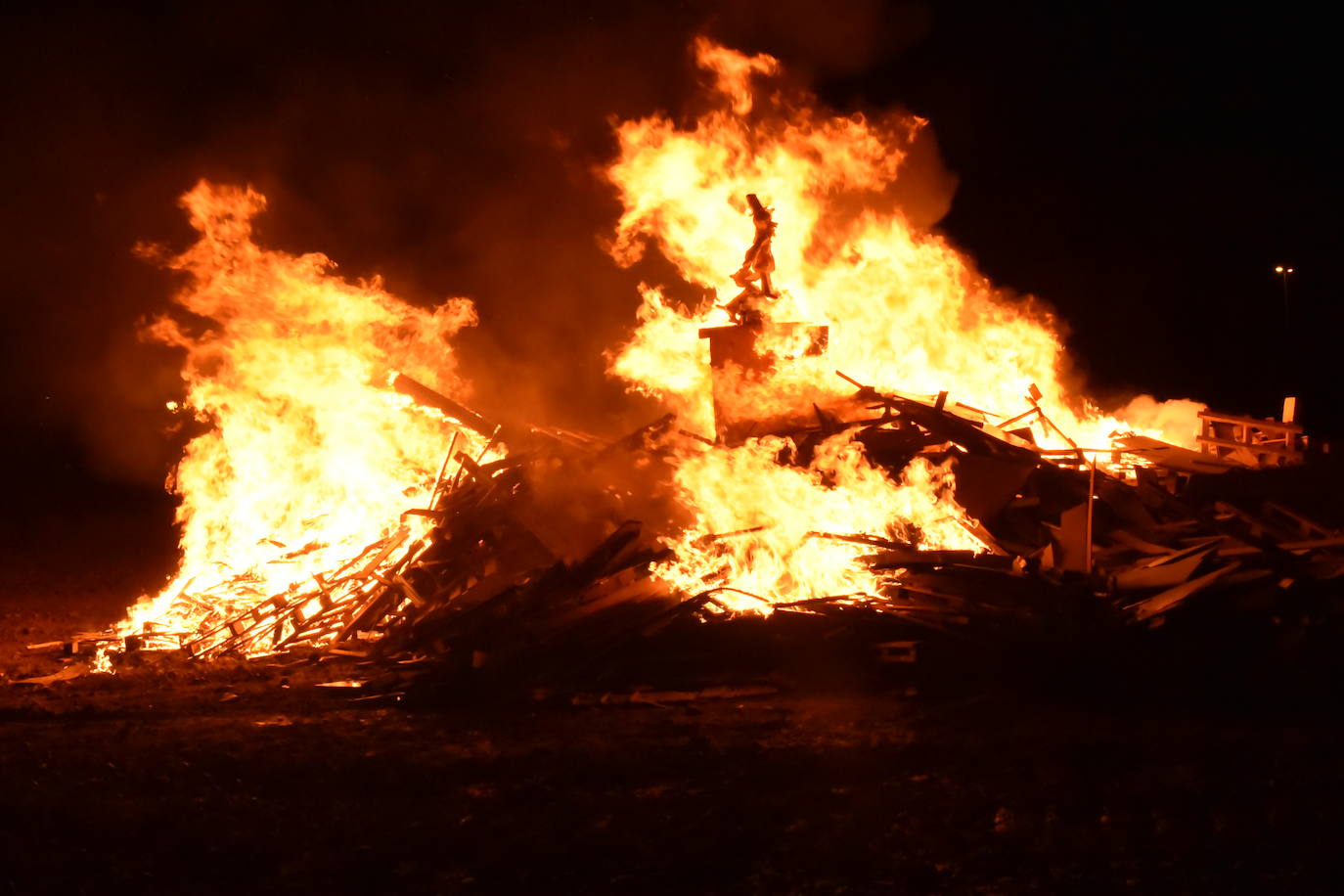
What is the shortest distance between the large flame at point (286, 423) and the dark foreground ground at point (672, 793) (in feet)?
10.5

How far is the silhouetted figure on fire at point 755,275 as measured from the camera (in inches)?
459

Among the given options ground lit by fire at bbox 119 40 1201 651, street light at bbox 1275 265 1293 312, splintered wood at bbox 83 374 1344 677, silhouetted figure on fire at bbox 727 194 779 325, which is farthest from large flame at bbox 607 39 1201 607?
street light at bbox 1275 265 1293 312

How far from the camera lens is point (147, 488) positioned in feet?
64.1

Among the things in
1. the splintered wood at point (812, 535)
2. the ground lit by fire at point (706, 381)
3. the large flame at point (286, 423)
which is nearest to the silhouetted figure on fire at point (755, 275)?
the ground lit by fire at point (706, 381)

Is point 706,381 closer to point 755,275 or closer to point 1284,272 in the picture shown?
point 755,275

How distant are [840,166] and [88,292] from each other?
54.7 feet

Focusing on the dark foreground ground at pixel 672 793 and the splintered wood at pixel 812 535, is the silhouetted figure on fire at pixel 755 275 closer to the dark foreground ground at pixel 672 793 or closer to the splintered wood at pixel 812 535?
the splintered wood at pixel 812 535

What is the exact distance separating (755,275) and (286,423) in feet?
19.3

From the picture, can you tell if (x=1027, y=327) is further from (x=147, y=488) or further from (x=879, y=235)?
(x=147, y=488)

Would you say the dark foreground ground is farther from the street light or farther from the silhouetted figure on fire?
the street light

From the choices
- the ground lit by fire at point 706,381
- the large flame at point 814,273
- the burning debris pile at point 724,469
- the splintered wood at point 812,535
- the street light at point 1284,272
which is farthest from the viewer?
the street light at point 1284,272

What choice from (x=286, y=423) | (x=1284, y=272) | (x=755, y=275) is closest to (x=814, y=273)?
(x=755, y=275)

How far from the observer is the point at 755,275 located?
11.9 meters

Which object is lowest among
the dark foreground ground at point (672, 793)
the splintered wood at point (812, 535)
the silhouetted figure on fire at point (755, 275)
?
the dark foreground ground at point (672, 793)
